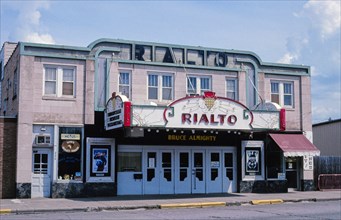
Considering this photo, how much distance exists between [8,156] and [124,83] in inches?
252

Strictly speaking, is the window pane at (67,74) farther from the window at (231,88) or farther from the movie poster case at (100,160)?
the window at (231,88)

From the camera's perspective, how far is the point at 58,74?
81.6 feet

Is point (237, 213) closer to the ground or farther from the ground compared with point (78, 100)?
closer to the ground

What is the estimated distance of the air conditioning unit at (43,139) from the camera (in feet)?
79.4

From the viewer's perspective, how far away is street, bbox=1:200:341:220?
17641 millimetres

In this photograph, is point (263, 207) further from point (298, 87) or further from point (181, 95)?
point (298, 87)

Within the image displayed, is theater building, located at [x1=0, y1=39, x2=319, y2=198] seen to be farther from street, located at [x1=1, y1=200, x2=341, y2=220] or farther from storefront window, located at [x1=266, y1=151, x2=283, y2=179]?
street, located at [x1=1, y1=200, x2=341, y2=220]

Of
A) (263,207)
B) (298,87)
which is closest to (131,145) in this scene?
(263,207)

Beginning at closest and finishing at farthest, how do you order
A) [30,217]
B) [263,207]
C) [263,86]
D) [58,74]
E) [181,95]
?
[30,217] → [263,207] → [58,74] → [181,95] → [263,86]

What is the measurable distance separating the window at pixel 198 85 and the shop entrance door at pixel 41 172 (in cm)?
775

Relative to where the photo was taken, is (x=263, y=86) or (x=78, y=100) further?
(x=263, y=86)

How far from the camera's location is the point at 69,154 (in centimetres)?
2462

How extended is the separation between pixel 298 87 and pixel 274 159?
14.4ft

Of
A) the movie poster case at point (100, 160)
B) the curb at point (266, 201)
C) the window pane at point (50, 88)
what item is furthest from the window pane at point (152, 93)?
the curb at point (266, 201)
